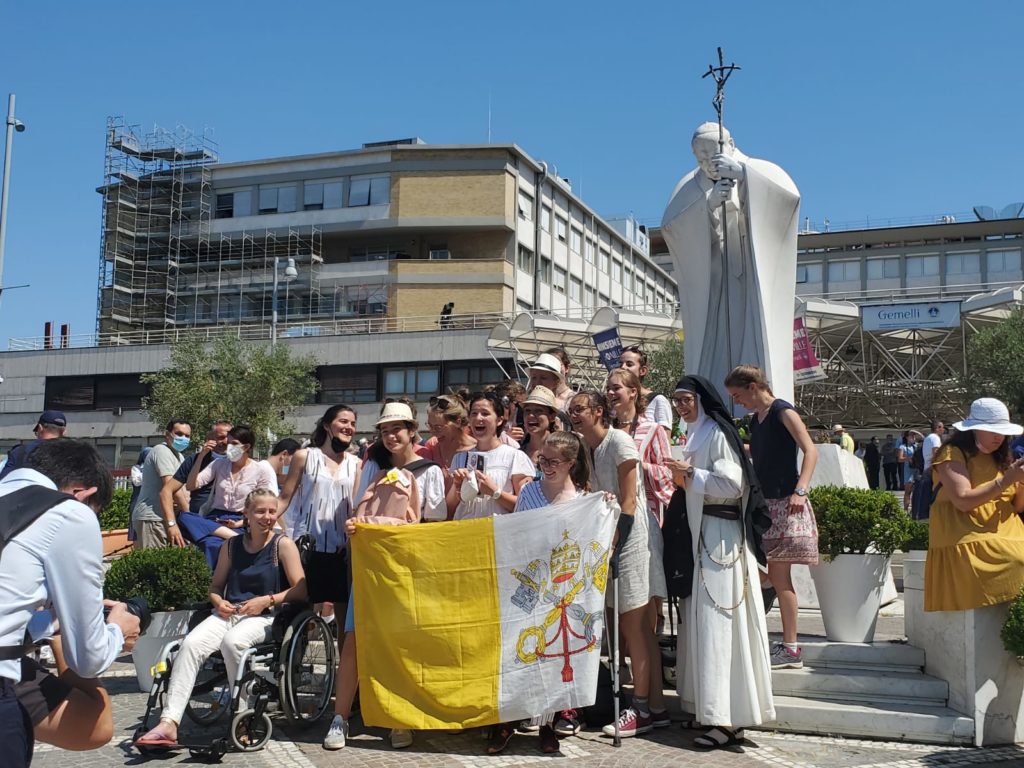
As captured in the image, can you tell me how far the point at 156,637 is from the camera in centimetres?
743

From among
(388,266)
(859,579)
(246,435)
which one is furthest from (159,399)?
(859,579)

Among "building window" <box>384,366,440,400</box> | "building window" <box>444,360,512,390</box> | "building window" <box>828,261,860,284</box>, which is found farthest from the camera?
"building window" <box>828,261,860,284</box>

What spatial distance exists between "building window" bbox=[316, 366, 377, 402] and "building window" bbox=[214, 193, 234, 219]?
48.8 feet

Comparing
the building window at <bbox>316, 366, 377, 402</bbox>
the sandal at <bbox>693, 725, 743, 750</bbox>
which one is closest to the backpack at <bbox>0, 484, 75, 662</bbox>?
the sandal at <bbox>693, 725, 743, 750</bbox>

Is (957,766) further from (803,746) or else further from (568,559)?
(568,559)

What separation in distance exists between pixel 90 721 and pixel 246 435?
549cm

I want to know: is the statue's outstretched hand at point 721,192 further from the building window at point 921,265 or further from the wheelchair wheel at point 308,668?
the building window at point 921,265

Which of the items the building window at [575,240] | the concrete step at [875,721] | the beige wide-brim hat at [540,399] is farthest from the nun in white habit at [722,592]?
the building window at [575,240]

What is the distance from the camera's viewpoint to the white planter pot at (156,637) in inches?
292

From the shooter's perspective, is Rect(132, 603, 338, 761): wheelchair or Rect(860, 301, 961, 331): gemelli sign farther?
Rect(860, 301, 961, 331): gemelli sign

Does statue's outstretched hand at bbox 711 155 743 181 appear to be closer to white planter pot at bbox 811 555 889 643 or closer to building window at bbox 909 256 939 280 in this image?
white planter pot at bbox 811 555 889 643

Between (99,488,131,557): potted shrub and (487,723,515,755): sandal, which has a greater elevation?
(99,488,131,557): potted shrub

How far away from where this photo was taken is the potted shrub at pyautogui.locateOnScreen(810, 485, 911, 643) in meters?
6.81

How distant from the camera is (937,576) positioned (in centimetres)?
599
